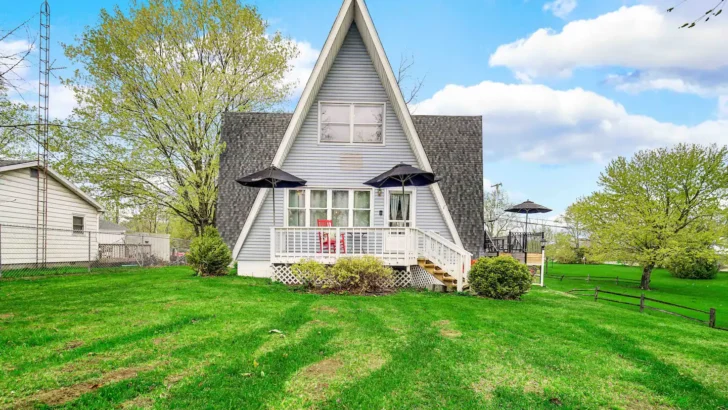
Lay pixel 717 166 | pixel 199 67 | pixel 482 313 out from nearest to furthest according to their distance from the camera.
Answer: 1. pixel 482 313
2. pixel 199 67
3. pixel 717 166

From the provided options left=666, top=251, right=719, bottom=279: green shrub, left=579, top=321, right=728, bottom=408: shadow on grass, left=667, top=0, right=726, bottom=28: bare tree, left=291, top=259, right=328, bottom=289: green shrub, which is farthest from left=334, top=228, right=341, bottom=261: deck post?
left=666, top=251, right=719, bottom=279: green shrub

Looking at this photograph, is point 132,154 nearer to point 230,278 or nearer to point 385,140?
point 230,278

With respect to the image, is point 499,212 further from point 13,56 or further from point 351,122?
point 13,56

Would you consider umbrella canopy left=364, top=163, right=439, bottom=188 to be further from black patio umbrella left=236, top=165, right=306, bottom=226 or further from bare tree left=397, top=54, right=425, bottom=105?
bare tree left=397, top=54, right=425, bottom=105

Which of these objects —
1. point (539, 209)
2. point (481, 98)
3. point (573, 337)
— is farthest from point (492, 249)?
point (573, 337)

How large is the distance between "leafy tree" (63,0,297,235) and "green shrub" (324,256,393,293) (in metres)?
12.4

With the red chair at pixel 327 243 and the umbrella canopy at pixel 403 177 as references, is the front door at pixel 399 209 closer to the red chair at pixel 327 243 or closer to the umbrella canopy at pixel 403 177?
the umbrella canopy at pixel 403 177

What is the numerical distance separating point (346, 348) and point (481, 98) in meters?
19.6

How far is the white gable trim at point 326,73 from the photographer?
12.6 m

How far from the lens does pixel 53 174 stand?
61.4 ft

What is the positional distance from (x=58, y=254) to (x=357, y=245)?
16.6 m

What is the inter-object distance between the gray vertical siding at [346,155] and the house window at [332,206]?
280 mm

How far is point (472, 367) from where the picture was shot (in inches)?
198

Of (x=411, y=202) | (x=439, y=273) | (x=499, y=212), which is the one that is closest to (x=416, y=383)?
(x=439, y=273)
